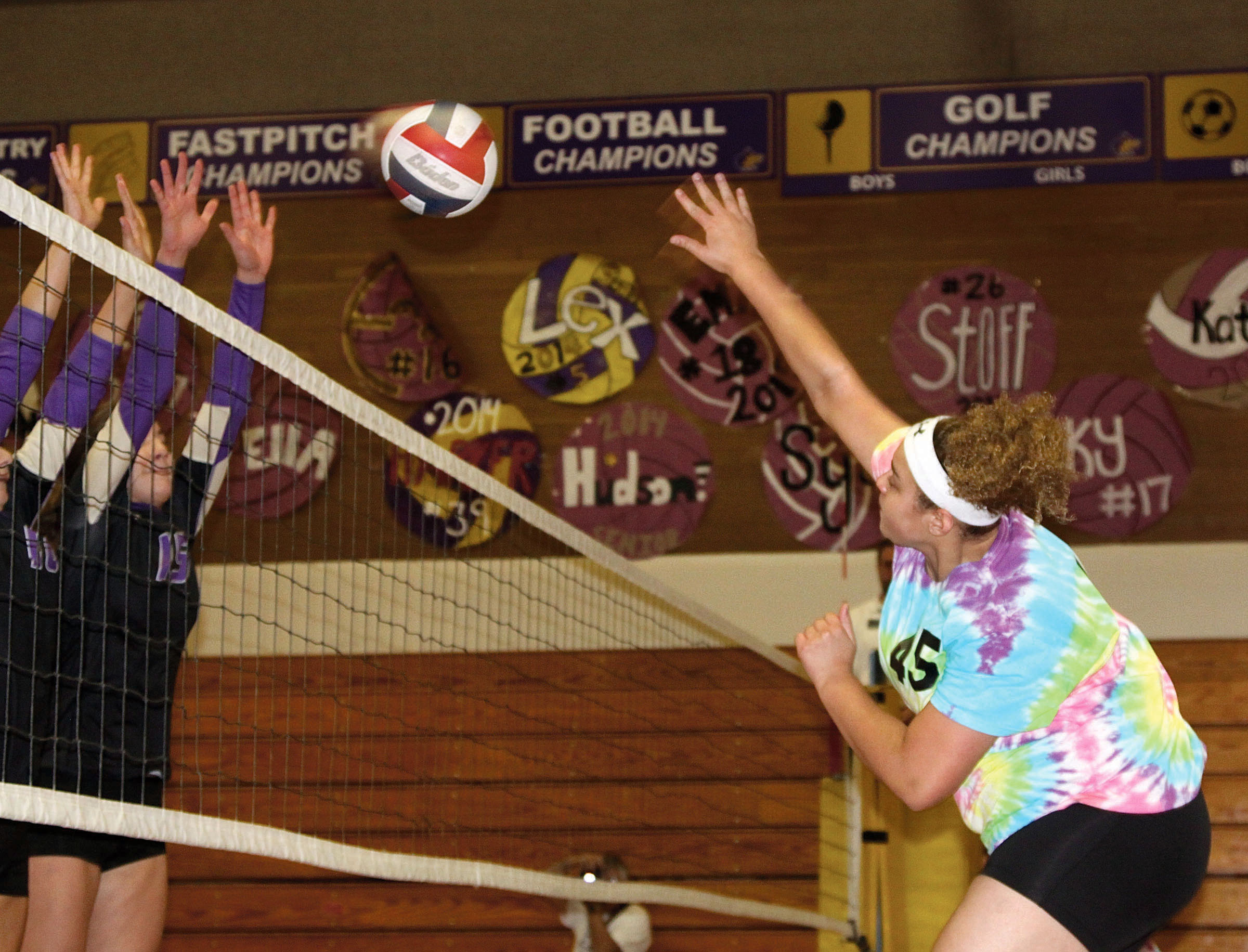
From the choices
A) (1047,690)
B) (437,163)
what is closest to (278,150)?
(437,163)

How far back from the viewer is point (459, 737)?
23.3ft

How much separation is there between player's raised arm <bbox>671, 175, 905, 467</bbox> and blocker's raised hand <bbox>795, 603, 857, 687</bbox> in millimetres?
430

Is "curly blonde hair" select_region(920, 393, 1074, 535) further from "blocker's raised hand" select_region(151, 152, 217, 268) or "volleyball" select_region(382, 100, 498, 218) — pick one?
"volleyball" select_region(382, 100, 498, 218)

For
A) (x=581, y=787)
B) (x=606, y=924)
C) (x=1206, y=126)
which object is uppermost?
(x=1206, y=126)

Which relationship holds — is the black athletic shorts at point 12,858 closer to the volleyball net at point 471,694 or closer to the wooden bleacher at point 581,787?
the volleyball net at point 471,694

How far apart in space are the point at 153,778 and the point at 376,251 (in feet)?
16.1

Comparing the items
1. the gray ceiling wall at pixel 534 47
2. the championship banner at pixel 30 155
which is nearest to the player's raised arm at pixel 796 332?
the gray ceiling wall at pixel 534 47

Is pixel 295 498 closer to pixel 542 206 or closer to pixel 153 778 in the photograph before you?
pixel 542 206

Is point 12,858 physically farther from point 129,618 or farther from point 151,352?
point 151,352

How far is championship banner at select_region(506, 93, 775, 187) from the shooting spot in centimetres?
764

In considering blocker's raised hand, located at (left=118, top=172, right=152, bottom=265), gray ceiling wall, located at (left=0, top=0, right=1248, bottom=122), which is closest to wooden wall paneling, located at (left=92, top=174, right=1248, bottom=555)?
gray ceiling wall, located at (left=0, top=0, right=1248, bottom=122)

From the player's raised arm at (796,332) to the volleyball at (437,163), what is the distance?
148 centimetres

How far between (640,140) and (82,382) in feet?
16.5

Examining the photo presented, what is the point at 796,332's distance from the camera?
10.4 ft
